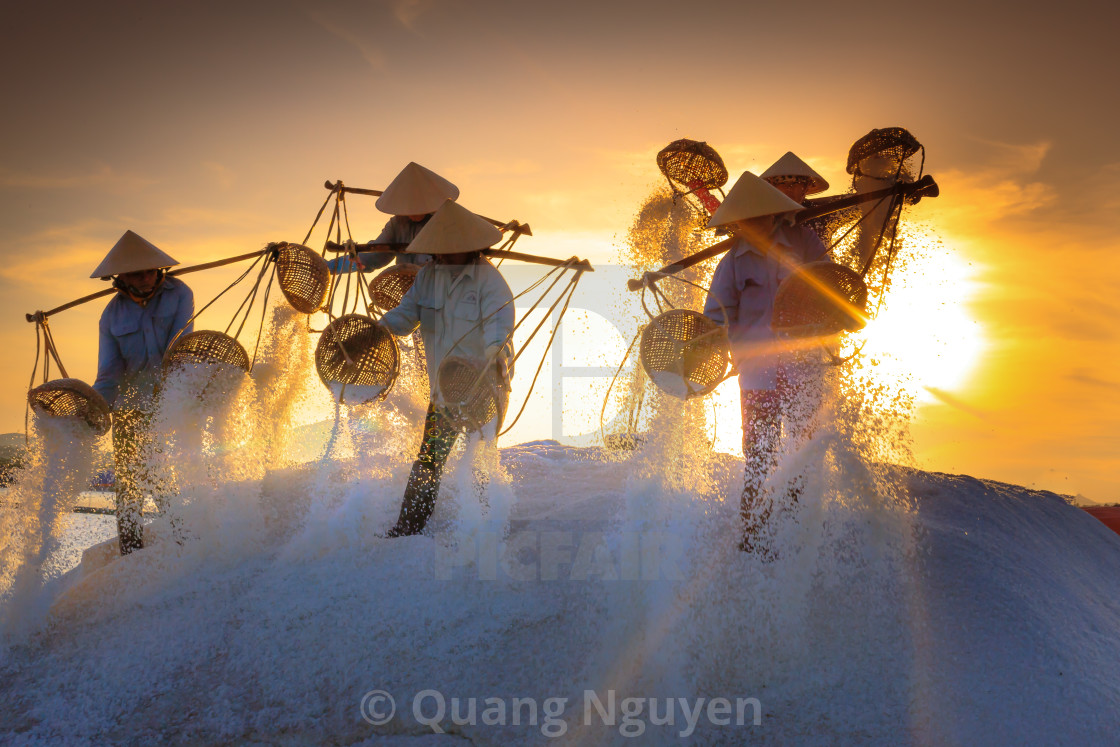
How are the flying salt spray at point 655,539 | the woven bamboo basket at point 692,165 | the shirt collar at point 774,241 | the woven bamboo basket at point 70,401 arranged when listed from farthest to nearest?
the woven bamboo basket at point 692,165, the woven bamboo basket at point 70,401, the shirt collar at point 774,241, the flying salt spray at point 655,539

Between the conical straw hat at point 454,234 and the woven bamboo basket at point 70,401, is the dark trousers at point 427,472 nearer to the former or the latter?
the conical straw hat at point 454,234

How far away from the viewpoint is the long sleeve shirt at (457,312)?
3523mm

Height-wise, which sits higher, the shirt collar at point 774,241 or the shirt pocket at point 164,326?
the shirt collar at point 774,241

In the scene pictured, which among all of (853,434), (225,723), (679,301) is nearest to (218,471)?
(225,723)

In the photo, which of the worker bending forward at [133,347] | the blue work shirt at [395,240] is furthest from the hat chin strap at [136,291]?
the blue work shirt at [395,240]

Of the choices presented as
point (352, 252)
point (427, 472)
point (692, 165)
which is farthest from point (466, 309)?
point (692, 165)

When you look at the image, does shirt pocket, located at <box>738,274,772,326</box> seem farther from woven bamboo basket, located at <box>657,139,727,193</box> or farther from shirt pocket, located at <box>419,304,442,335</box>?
woven bamboo basket, located at <box>657,139,727,193</box>

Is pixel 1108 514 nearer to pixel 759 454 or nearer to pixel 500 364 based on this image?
pixel 759 454

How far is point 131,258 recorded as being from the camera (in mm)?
3900

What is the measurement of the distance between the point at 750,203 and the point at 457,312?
4.95 feet

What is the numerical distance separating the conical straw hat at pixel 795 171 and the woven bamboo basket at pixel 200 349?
325 centimetres

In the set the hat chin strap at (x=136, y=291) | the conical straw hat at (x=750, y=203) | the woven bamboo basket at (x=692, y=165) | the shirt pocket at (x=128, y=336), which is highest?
the woven bamboo basket at (x=692, y=165)

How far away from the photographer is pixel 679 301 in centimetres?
471

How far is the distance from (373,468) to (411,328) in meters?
1.08
